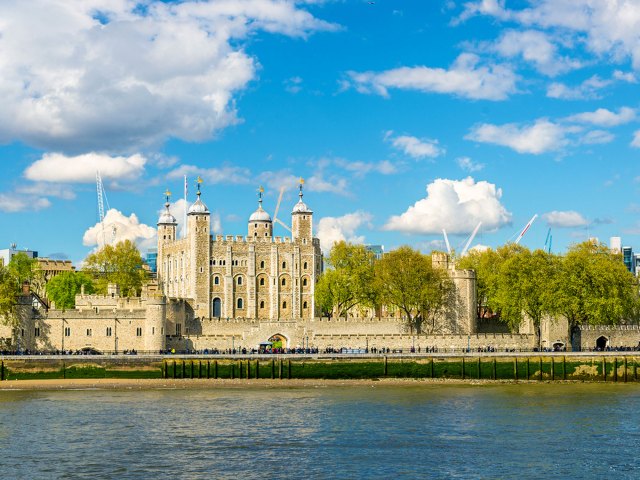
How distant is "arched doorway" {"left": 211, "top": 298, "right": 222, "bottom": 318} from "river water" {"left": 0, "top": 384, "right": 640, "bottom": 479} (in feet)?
116

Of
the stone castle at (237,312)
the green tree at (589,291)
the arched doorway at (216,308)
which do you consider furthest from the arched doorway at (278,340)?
the green tree at (589,291)

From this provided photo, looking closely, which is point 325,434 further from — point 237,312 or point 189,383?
point 237,312

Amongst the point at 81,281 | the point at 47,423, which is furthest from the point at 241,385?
the point at 81,281

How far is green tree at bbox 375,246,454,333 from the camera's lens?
97.6m

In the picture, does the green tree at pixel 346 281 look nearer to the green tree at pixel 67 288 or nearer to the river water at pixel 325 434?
the green tree at pixel 67 288

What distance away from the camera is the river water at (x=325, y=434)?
44719 mm

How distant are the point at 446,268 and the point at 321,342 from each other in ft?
51.8

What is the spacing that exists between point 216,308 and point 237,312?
227 centimetres

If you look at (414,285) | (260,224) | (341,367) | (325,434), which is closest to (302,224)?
(260,224)

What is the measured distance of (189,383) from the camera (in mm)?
80875

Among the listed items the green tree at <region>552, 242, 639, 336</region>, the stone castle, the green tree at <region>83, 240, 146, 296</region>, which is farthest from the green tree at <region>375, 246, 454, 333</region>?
the green tree at <region>83, 240, 146, 296</region>

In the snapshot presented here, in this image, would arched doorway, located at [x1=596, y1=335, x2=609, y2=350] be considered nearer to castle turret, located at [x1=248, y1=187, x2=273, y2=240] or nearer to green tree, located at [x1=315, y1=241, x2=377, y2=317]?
green tree, located at [x1=315, y1=241, x2=377, y2=317]

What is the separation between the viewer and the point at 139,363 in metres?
84.0

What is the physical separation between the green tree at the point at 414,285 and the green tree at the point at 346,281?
18.3 ft
